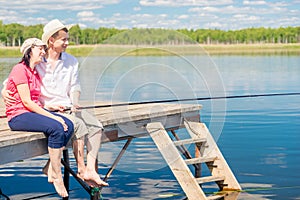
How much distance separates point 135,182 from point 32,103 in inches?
130

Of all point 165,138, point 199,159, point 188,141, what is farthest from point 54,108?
point 199,159

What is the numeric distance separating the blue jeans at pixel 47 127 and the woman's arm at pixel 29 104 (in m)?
0.03

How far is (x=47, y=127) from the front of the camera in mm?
6219

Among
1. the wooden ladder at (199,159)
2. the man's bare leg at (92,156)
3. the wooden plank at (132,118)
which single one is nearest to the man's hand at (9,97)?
the wooden plank at (132,118)

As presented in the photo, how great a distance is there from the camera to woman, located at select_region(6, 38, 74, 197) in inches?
245

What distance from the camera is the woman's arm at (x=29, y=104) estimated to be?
621cm

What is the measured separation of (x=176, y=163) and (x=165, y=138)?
0.89 ft

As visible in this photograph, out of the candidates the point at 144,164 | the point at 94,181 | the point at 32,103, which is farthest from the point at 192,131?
the point at 32,103

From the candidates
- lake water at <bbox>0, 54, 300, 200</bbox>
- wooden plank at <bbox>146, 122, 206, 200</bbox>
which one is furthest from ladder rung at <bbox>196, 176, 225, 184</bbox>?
lake water at <bbox>0, 54, 300, 200</bbox>

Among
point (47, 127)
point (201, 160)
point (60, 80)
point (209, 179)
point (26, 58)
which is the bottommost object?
point (209, 179)

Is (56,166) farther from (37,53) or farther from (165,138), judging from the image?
(165,138)

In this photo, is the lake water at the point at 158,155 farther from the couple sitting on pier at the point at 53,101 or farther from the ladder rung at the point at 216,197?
the couple sitting on pier at the point at 53,101

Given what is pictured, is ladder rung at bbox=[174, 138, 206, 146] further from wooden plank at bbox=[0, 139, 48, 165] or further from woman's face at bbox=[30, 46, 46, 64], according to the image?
woman's face at bbox=[30, 46, 46, 64]

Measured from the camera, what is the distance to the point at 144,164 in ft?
32.0
